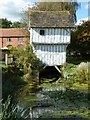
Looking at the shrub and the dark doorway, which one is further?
the dark doorway

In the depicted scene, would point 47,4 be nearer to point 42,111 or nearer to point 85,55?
point 85,55

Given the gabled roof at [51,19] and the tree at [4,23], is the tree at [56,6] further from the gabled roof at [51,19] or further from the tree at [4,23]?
the tree at [4,23]

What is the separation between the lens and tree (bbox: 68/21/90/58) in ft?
123

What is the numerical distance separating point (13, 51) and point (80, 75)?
7.86 metres

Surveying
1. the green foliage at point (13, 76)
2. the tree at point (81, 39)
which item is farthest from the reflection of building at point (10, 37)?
the green foliage at point (13, 76)

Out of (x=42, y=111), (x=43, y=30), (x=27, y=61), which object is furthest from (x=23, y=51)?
(x=42, y=111)

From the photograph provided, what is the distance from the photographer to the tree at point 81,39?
123ft

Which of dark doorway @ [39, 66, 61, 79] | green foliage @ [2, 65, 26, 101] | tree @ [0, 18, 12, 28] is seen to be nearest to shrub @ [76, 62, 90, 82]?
dark doorway @ [39, 66, 61, 79]

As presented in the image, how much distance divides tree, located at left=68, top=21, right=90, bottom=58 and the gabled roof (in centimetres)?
300

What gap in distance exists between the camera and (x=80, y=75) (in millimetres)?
29766

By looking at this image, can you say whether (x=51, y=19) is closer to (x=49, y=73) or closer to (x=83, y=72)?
(x=49, y=73)

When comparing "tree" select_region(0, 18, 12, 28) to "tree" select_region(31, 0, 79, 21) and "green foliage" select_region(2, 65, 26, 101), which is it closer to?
"tree" select_region(31, 0, 79, 21)

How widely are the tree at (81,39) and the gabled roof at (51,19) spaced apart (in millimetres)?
2997

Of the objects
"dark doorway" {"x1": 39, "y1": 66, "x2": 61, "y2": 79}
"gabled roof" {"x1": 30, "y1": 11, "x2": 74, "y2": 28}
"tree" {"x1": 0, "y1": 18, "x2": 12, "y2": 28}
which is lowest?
"dark doorway" {"x1": 39, "y1": 66, "x2": 61, "y2": 79}
